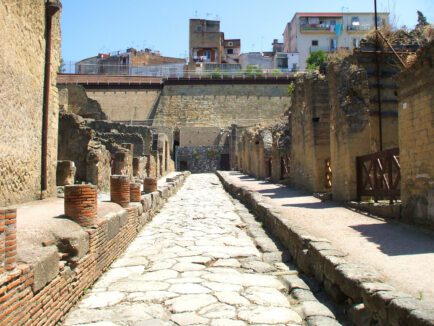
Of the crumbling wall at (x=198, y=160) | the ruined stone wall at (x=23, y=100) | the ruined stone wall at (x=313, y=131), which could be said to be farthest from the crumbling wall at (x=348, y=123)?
the crumbling wall at (x=198, y=160)

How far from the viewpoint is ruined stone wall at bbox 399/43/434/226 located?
6.95 metres

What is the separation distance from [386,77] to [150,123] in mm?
44931

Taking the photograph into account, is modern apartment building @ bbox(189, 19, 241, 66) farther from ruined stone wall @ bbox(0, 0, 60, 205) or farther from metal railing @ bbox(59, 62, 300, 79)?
ruined stone wall @ bbox(0, 0, 60, 205)

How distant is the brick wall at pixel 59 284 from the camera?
11.3ft

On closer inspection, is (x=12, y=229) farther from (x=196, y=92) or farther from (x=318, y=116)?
(x=196, y=92)

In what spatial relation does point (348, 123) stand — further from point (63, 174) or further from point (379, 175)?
point (63, 174)

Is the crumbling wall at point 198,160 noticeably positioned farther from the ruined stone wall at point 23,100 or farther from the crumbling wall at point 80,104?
the ruined stone wall at point 23,100

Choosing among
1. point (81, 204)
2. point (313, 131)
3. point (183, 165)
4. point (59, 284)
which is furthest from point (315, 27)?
point (59, 284)

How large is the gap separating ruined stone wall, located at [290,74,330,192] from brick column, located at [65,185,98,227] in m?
9.15

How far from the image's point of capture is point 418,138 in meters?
7.36

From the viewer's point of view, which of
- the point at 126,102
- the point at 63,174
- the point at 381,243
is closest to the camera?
the point at 381,243

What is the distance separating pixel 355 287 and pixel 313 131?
33.5 ft

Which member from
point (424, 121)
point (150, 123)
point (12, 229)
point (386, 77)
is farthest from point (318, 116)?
point (150, 123)

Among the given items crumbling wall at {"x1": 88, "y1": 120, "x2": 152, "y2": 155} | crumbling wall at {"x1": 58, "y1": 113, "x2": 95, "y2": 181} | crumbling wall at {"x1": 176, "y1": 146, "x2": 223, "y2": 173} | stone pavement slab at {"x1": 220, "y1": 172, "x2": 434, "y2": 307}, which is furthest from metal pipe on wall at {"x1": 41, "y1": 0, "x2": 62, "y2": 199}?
crumbling wall at {"x1": 176, "y1": 146, "x2": 223, "y2": 173}
